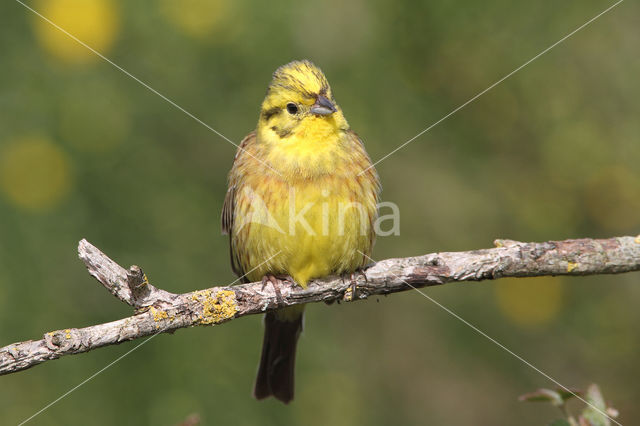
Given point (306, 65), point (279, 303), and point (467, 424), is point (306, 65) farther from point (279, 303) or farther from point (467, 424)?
point (467, 424)

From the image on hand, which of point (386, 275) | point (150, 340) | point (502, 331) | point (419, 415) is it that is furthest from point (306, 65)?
point (419, 415)

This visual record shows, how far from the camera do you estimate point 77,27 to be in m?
5.42

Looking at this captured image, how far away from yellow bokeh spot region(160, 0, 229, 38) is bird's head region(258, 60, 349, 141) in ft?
4.93

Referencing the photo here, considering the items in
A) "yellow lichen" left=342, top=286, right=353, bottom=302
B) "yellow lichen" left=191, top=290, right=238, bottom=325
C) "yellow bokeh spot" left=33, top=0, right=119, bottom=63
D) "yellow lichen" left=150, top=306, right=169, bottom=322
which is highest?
"yellow bokeh spot" left=33, top=0, right=119, bottom=63

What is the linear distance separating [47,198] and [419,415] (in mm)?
3389

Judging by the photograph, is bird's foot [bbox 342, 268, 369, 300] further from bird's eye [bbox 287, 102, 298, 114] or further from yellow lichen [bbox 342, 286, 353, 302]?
bird's eye [bbox 287, 102, 298, 114]

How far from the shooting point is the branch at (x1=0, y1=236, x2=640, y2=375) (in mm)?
2945

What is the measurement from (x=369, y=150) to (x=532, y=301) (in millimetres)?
1690

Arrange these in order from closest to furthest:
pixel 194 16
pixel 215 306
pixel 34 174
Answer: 1. pixel 215 306
2. pixel 34 174
3. pixel 194 16

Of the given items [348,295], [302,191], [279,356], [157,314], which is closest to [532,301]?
[279,356]

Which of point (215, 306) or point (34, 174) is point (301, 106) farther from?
point (34, 174)

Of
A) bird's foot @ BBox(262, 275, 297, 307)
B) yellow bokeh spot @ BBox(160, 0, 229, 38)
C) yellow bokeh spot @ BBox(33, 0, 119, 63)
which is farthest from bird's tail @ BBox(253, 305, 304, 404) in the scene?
yellow bokeh spot @ BBox(33, 0, 119, 63)

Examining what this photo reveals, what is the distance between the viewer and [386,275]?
143 inches

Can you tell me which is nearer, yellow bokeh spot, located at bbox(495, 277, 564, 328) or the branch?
the branch
